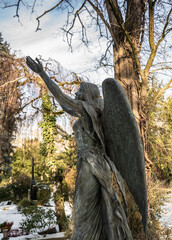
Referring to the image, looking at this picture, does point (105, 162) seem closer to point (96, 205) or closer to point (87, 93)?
point (96, 205)

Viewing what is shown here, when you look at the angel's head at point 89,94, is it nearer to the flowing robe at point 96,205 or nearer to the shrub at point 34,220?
the flowing robe at point 96,205

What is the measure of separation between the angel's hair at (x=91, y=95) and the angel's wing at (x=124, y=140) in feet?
0.63

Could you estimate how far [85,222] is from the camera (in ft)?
6.09

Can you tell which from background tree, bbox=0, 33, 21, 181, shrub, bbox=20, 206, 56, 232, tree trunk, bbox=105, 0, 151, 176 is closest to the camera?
tree trunk, bbox=105, 0, 151, 176

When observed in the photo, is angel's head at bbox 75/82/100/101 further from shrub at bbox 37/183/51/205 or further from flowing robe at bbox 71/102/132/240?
shrub at bbox 37/183/51/205

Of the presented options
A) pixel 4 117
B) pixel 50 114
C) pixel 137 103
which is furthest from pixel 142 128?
pixel 4 117

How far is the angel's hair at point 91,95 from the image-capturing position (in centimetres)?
229

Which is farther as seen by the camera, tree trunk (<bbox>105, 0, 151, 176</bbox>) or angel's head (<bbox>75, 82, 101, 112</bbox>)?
tree trunk (<bbox>105, 0, 151, 176</bbox>)

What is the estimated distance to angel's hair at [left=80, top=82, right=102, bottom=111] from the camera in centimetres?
229

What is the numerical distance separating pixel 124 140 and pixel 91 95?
0.63 metres

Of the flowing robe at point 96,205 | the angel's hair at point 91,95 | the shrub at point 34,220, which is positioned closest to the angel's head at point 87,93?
the angel's hair at point 91,95

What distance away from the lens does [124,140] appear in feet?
6.59

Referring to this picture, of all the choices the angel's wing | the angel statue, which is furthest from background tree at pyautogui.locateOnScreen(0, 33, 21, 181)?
the angel's wing

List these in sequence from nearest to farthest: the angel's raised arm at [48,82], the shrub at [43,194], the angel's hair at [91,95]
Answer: the angel's raised arm at [48,82]
the angel's hair at [91,95]
the shrub at [43,194]
